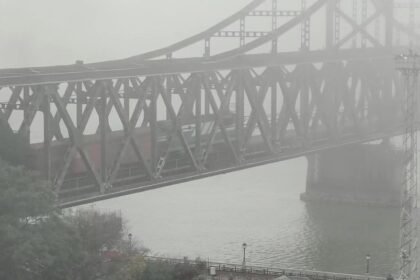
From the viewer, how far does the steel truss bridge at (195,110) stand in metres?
18.1

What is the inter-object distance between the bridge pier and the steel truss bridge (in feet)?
3.33

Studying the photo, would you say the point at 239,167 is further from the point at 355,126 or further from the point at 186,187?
the point at 186,187

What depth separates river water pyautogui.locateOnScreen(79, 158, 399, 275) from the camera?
23125mm

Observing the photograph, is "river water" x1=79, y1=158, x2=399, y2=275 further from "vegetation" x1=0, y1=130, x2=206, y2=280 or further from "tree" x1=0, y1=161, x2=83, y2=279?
"tree" x1=0, y1=161, x2=83, y2=279

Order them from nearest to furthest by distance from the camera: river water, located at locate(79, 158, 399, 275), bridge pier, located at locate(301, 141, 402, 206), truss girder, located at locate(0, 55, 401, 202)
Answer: truss girder, located at locate(0, 55, 401, 202)
river water, located at locate(79, 158, 399, 275)
bridge pier, located at locate(301, 141, 402, 206)

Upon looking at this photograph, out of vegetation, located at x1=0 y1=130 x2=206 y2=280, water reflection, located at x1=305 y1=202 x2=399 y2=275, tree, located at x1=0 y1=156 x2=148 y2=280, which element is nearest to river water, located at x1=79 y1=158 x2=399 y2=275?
water reflection, located at x1=305 y1=202 x2=399 y2=275

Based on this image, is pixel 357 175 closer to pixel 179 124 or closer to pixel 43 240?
pixel 179 124

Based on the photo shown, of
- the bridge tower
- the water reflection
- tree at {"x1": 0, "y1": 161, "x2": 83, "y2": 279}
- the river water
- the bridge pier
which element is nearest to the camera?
tree at {"x1": 0, "y1": 161, "x2": 83, "y2": 279}

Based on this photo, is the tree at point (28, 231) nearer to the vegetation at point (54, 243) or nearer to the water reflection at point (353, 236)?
the vegetation at point (54, 243)

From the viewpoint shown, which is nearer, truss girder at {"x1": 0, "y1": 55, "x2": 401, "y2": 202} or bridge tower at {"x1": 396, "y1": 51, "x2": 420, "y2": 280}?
bridge tower at {"x1": 396, "y1": 51, "x2": 420, "y2": 280}

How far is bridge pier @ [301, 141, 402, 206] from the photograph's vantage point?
3294 cm

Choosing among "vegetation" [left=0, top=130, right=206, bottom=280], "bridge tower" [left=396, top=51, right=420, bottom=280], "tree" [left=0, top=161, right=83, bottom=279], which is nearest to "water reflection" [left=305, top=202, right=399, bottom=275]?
"bridge tower" [left=396, top=51, right=420, bottom=280]

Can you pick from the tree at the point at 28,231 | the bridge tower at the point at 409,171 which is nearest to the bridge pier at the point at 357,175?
the bridge tower at the point at 409,171

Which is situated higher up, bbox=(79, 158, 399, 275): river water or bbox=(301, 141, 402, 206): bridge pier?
bbox=(301, 141, 402, 206): bridge pier
